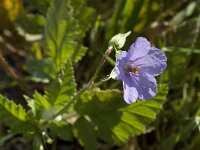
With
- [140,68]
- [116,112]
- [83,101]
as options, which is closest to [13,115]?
[83,101]

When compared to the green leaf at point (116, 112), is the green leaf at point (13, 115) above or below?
above

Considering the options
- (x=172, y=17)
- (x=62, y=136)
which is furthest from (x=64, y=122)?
(x=172, y=17)

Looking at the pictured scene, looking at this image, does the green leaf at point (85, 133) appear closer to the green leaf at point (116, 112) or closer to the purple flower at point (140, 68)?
the green leaf at point (116, 112)

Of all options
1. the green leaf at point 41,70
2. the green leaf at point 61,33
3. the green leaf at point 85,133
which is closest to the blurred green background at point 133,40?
the green leaf at point 41,70

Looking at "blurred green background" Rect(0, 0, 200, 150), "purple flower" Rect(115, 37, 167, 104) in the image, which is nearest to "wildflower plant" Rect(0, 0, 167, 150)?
"purple flower" Rect(115, 37, 167, 104)

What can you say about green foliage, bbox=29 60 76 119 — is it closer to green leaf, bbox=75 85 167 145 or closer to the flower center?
green leaf, bbox=75 85 167 145

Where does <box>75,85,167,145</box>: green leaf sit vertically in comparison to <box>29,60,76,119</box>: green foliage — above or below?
below

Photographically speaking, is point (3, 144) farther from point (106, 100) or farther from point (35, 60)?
point (106, 100)
